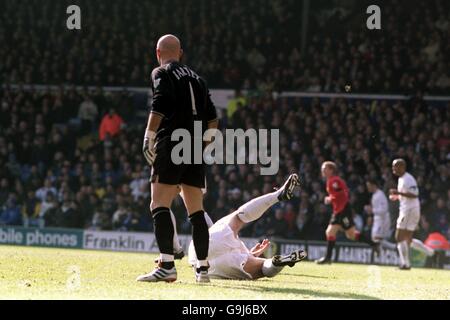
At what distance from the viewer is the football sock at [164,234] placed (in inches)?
370

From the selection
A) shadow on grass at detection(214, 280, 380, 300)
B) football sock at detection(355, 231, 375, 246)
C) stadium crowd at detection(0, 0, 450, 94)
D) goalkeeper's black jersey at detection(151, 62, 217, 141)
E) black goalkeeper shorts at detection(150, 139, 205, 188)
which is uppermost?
stadium crowd at detection(0, 0, 450, 94)

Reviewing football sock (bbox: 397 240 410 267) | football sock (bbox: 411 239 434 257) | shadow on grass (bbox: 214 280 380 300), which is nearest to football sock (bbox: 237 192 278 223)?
shadow on grass (bbox: 214 280 380 300)

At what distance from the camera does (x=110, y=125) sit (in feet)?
88.8

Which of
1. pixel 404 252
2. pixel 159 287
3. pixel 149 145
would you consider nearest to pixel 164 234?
pixel 159 287

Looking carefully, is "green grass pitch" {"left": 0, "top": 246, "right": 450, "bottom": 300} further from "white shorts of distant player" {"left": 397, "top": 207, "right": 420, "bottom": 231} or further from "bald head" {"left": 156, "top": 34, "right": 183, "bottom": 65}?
"white shorts of distant player" {"left": 397, "top": 207, "right": 420, "bottom": 231}

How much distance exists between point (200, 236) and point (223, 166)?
1499 centimetres

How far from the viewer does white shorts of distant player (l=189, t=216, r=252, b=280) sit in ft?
34.6

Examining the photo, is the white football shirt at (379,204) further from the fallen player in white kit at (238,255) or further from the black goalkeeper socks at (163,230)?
the black goalkeeper socks at (163,230)

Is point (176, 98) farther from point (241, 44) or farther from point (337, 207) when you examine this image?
point (241, 44)

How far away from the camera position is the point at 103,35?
28.5 metres

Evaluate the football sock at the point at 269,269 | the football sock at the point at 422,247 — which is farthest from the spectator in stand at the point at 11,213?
the football sock at the point at 269,269
